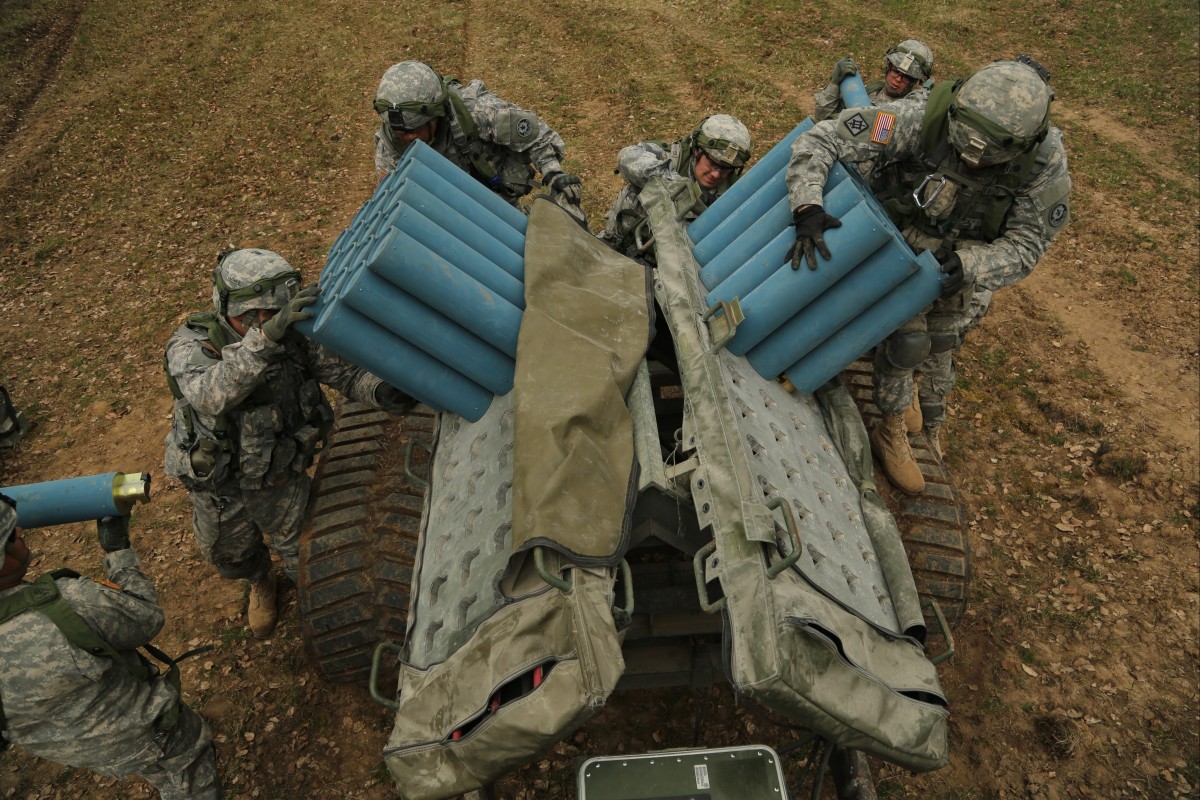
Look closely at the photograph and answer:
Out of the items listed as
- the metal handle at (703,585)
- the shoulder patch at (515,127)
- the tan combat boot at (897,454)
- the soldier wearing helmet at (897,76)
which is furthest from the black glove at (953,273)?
the soldier wearing helmet at (897,76)

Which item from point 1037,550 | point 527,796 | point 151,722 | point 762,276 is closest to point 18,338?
point 151,722

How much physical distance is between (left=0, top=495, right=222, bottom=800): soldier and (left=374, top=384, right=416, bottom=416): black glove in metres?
1.32

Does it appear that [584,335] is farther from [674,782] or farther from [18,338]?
[18,338]

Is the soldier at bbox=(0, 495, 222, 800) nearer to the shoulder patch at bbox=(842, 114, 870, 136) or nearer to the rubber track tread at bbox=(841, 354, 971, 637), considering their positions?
the rubber track tread at bbox=(841, 354, 971, 637)

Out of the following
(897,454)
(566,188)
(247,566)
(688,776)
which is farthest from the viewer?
(566,188)

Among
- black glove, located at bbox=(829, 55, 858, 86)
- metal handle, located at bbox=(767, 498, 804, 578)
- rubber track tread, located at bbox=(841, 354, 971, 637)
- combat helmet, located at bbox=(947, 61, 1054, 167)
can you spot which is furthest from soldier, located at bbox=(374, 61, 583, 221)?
black glove, located at bbox=(829, 55, 858, 86)

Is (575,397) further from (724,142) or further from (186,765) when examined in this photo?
(186,765)

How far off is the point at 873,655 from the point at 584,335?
171cm

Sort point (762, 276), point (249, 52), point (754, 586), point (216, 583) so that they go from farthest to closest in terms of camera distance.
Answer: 1. point (249, 52)
2. point (216, 583)
3. point (762, 276)
4. point (754, 586)

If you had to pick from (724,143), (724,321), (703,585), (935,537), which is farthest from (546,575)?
(724,143)

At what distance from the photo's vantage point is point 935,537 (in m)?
3.98

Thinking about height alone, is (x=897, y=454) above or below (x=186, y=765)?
above

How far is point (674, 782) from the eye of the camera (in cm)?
259

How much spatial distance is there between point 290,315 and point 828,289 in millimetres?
2424
